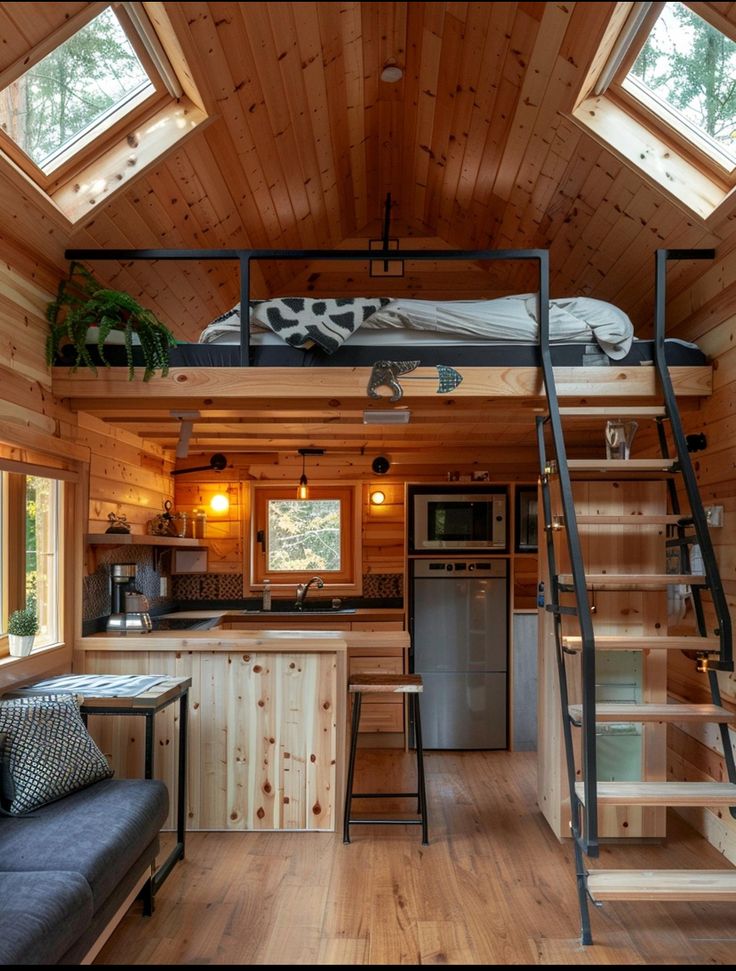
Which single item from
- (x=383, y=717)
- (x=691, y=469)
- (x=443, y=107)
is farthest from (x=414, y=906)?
(x=443, y=107)

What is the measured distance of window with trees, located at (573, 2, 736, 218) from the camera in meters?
3.01

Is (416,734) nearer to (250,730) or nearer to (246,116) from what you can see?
(250,730)

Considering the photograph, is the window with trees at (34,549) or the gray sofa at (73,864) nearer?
the gray sofa at (73,864)

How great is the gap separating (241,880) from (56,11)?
333 cm

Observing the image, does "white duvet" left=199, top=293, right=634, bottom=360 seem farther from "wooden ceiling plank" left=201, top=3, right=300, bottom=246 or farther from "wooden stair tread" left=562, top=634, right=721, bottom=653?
"wooden stair tread" left=562, top=634, right=721, bottom=653

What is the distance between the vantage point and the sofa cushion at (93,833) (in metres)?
2.40

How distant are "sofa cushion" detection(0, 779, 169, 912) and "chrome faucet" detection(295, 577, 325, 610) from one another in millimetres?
2995

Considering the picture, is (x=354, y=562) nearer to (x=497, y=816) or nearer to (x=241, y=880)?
(x=497, y=816)

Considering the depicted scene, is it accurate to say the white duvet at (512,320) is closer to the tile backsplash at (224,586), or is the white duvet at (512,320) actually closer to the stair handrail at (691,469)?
the stair handrail at (691,469)

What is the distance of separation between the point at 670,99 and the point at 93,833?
3443 millimetres

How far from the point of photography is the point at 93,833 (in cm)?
259

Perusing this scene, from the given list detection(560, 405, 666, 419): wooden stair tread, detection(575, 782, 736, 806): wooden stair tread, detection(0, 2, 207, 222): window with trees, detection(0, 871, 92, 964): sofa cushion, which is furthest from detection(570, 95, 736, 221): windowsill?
detection(0, 871, 92, 964): sofa cushion

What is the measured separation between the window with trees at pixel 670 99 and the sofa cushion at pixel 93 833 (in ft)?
10.5

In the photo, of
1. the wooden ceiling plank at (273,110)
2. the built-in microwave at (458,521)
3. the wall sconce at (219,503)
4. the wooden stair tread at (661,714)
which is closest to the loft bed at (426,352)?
the wooden ceiling plank at (273,110)
